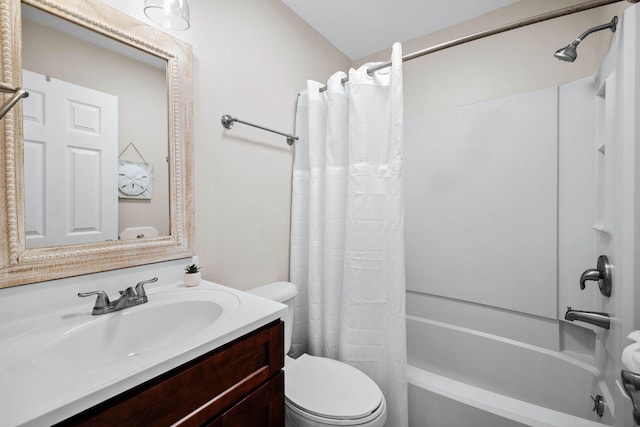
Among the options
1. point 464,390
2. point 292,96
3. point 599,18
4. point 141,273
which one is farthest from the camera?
point 292,96

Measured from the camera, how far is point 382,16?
181cm

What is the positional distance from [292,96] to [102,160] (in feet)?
3.73

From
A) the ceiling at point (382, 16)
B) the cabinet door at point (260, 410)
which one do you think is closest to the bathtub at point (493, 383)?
the cabinet door at point (260, 410)

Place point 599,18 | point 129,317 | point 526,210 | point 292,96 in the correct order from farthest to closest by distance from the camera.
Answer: point 292,96
point 526,210
point 599,18
point 129,317

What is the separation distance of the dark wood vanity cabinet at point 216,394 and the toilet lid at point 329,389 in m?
0.21

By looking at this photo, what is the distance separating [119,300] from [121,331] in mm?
99

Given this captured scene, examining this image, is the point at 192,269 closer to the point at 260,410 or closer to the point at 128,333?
the point at 128,333

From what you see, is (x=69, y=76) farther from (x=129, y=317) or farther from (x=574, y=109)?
(x=574, y=109)

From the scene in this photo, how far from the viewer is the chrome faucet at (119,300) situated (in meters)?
0.86

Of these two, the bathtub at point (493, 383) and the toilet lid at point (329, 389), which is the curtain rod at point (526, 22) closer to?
the toilet lid at point (329, 389)

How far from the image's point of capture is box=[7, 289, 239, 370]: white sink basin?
2.29 feet

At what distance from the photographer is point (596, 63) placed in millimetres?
1516

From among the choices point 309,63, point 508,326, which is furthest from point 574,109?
point 309,63

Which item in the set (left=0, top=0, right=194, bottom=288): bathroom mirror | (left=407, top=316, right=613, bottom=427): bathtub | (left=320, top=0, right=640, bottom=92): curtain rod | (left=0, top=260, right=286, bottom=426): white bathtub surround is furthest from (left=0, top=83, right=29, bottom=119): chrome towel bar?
(left=407, top=316, right=613, bottom=427): bathtub
